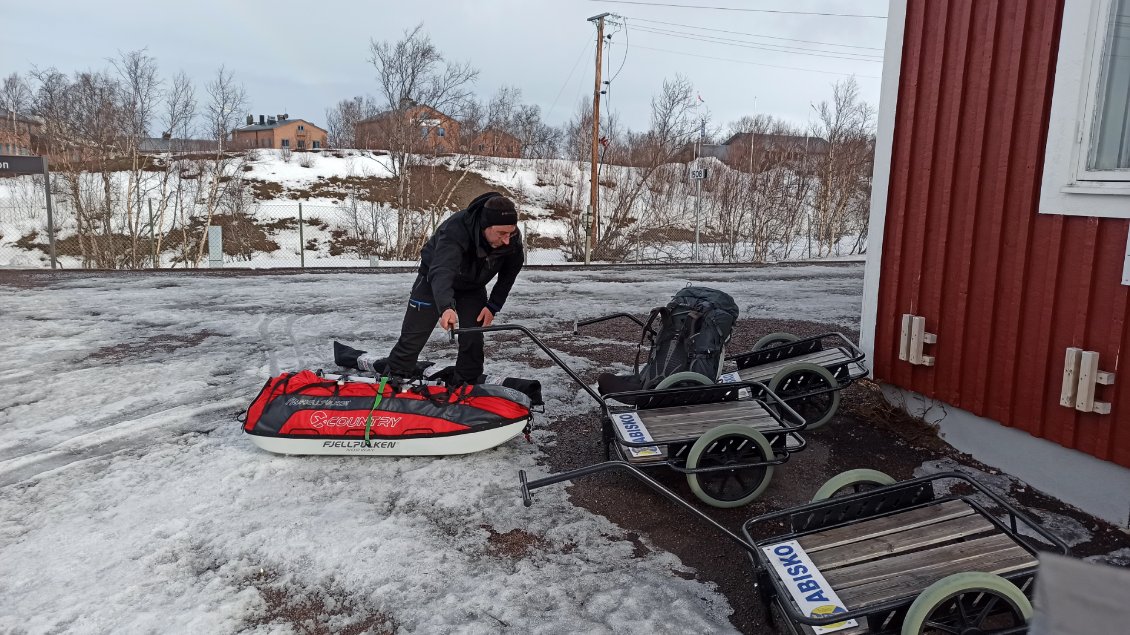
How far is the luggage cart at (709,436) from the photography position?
147 inches

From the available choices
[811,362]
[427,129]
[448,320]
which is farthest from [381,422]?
[427,129]

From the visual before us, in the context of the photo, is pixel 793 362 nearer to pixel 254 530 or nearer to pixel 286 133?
pixel 254 530

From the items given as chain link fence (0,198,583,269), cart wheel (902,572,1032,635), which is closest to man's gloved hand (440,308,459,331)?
cart wheel (902,572,1032,635)

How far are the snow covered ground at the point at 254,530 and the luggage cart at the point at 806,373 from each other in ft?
4.49

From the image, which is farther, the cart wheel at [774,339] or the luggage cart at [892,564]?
the cart wheel at [774,339]

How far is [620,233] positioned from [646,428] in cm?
1983

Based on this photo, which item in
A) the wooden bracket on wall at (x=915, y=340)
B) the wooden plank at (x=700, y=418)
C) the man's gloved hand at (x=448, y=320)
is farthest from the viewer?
the wooden bracket on wall at (x=915, y=340)

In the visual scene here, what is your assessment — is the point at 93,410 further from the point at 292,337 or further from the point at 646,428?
the point at 646,428

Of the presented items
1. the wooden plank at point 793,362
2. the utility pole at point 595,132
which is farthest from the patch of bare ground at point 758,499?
the utility pole at point 595,132

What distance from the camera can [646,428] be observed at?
4172mm

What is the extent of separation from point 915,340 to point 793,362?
2.73ft

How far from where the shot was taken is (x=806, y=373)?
502cm

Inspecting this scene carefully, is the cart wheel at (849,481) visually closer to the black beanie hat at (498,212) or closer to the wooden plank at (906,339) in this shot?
the wooden plank at (906,339)

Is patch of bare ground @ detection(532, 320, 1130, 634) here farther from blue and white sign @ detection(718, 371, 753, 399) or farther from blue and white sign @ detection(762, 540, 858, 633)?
blue and white sign @ detection(718, 371, 753, 399)
